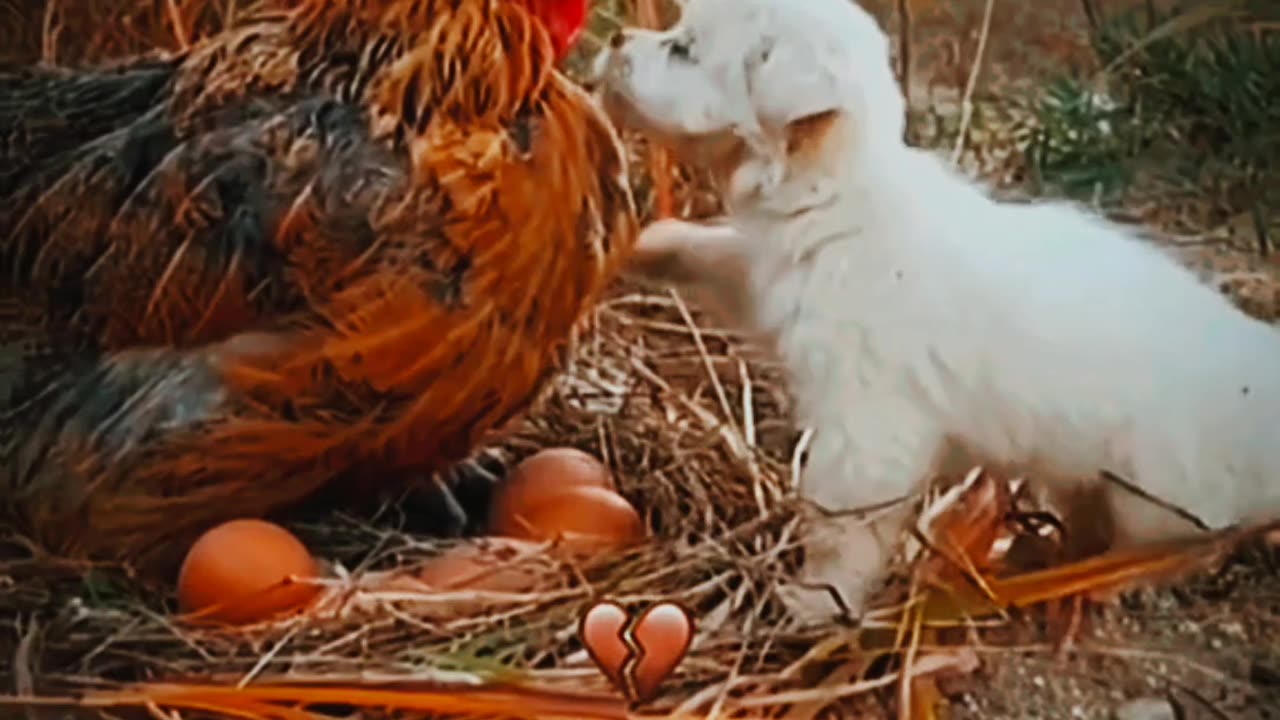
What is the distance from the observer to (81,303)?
945 millimetres

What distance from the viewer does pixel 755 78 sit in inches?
33.7

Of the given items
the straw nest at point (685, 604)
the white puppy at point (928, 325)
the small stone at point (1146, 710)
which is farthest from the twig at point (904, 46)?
the small stone at point (1146, 710)

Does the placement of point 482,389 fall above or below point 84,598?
above

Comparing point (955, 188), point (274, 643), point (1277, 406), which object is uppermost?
point (955, 188)

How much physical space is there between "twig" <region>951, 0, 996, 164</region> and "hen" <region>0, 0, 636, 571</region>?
169 mm

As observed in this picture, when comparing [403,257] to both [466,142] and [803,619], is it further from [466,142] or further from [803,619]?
[803,619]

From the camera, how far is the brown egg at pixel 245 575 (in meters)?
0.91

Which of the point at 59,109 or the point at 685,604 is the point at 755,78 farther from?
the point at 59,109

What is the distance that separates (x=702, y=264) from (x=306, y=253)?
197mm

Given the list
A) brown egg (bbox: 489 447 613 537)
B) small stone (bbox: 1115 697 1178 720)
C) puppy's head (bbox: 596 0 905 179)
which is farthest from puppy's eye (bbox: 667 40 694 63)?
small stone (bbox: 1115 697 1178 720)

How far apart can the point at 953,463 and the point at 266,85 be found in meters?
0.39

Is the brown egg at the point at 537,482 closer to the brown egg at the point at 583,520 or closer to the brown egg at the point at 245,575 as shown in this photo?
the brown egg at the point at 583,520

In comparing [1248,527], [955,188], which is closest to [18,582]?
[955,188]

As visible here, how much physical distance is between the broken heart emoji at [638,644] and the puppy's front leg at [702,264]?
152mm
